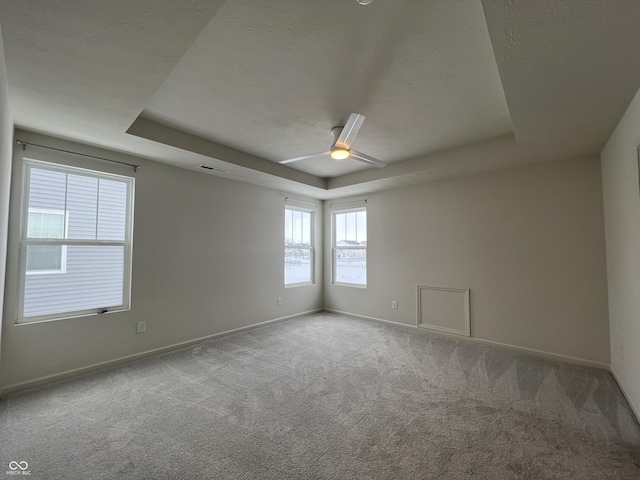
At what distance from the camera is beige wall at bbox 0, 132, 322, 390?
104 inches

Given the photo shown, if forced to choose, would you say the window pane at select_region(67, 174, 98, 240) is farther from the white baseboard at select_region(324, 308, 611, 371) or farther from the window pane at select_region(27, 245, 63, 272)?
the white baseboard at select_region(324, 308, 611, 371)

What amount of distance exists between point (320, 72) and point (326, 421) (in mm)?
2611

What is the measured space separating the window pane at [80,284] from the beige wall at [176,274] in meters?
0.13

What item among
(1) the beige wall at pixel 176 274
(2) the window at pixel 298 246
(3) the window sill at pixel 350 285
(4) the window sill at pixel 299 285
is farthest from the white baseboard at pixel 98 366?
(3) the window sill at pixel 350 285

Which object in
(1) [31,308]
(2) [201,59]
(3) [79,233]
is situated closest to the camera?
(2) [201,59]

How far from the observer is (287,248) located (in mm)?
5246

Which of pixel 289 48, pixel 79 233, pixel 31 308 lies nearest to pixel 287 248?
pixel 79 233

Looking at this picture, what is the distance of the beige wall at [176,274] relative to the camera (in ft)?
8.68

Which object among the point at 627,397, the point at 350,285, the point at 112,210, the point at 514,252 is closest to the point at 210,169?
the point at 112,210

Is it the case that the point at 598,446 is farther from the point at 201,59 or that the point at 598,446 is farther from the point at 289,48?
the point at 201,59

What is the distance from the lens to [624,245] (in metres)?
2.44

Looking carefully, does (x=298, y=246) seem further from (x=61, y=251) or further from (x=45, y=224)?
(x=45, y=224)

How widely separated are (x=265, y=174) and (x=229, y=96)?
1686 millimetres

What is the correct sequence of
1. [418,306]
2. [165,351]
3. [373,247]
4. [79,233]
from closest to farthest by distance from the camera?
[79,233], [165,351], [418,306], [373,247]
